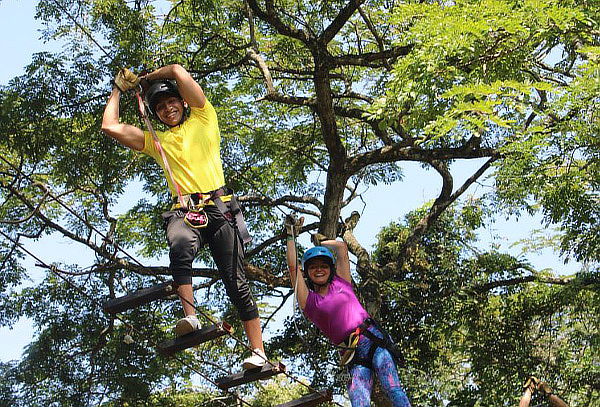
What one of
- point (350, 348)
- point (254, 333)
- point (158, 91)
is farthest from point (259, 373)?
point (158, 91)

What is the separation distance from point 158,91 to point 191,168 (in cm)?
42

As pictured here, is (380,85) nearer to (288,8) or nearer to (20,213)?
(288,8)

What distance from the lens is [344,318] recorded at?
16.6 feet

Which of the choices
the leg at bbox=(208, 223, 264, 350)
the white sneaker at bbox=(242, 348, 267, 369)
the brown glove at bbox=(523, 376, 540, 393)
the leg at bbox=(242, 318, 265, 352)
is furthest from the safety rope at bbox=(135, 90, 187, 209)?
the brown glove at bbox=(523, 376, 540, 393)

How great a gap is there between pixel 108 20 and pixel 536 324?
5.85 m

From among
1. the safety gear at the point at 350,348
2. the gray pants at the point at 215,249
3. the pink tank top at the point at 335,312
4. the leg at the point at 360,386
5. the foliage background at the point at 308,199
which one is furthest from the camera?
the foliage background at the point at 308,199

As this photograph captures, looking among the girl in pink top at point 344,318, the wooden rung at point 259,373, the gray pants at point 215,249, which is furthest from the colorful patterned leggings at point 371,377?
the gray pants at point 215,249

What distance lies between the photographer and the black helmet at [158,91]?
4543mm

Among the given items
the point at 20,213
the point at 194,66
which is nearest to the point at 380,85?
the point at 194,66

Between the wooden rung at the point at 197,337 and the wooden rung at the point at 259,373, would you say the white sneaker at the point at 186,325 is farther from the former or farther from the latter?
the wooden rung at the point at 259,373

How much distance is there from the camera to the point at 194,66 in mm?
9461

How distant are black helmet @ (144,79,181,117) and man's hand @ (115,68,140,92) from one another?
0.32 feet

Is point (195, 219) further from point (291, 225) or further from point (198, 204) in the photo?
point (291, 225)

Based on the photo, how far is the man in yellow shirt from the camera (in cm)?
450
